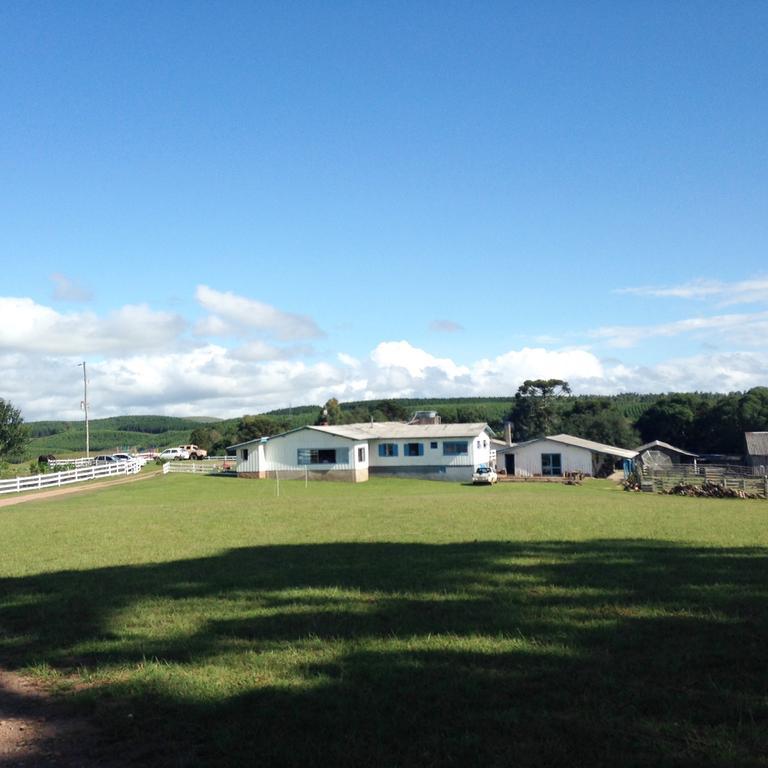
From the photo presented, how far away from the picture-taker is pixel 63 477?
163ft

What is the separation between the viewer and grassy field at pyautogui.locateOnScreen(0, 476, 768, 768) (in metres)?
5.48

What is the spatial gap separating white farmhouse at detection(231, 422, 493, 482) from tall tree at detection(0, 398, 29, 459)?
40.6m

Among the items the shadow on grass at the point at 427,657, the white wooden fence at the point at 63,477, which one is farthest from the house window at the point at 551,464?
the shadow on grass at the point at 427,657

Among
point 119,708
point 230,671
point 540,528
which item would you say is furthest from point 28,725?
point 540,528

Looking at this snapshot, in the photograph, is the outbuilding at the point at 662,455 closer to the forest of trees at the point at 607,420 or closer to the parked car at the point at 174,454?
the forest of trees at the point at 607,420

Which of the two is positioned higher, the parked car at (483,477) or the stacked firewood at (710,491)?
the parked car at (483,477)

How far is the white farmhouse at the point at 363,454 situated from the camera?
2195 inches

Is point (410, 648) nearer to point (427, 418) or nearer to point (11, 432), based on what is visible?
point (427, 418)

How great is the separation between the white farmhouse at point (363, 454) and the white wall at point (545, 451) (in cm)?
565

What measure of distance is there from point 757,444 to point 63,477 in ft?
191

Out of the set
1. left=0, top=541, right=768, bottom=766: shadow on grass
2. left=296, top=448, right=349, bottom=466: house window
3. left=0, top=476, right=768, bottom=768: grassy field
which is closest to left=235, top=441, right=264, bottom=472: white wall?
left=296, top=448, right=349, bottom=466: house window

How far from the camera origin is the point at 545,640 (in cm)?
783

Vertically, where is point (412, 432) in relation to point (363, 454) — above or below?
above

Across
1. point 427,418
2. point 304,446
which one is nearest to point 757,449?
point 427,418
